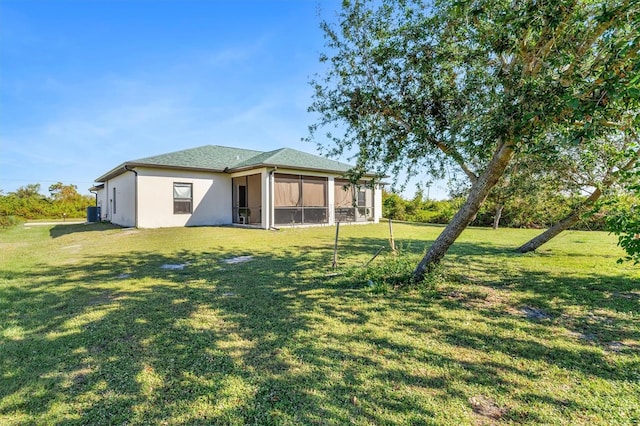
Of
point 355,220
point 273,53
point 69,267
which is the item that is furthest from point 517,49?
point 355,220

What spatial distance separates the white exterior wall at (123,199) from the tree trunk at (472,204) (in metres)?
14.9

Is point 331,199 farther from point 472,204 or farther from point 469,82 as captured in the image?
point 469,82

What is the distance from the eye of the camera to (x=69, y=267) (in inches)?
273

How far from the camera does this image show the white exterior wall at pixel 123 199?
1577 centimetres

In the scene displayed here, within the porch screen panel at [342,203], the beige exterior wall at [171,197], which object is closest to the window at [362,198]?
the porch screen panel at [342,203]

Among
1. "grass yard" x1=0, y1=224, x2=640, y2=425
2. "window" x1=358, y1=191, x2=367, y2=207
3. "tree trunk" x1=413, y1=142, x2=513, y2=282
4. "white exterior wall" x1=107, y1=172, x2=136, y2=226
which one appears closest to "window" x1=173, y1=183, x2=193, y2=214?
"white exterior wall" x1=107, y1=172, x2=136, y2=226

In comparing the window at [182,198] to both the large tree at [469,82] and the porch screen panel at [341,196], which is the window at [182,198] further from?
the large tree at [469,82]

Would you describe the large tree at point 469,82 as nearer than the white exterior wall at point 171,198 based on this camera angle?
Yes

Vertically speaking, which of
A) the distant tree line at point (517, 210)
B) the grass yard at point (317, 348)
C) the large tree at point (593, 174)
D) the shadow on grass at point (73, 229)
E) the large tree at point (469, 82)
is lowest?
the grass yard at point (317, 348)

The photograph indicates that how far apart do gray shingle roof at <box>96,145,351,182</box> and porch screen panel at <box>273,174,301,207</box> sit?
31.8 inches

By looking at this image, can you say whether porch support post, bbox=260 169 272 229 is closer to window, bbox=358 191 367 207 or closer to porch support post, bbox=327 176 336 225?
porch support post, bbox=327 176 336 225

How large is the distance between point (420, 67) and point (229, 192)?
1426 cm

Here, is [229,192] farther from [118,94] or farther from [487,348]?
[487,348]

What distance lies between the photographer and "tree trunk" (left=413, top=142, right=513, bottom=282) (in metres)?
4.87
